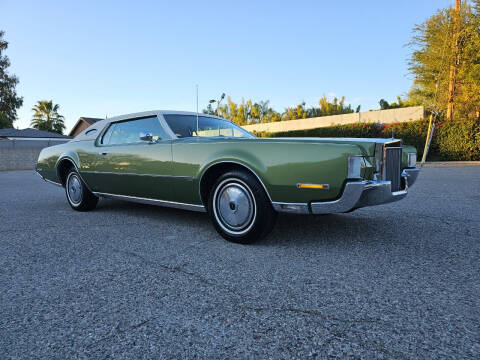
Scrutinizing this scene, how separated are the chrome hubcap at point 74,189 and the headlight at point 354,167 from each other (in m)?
3.99

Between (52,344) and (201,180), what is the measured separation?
2.07 meters

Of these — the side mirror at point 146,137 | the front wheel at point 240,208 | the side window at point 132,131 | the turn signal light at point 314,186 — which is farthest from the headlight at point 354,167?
the side mirror at point 146,137

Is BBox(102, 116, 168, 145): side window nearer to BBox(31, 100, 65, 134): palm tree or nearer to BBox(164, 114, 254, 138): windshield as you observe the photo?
BBox(164, 114, 254, 138): windshield

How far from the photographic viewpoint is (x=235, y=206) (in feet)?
10.6

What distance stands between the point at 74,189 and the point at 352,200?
4194mm

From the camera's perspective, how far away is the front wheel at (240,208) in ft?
10.1

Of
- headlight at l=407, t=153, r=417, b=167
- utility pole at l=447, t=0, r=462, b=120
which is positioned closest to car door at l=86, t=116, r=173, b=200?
headlight at l=407, t=153, r=417, b=167

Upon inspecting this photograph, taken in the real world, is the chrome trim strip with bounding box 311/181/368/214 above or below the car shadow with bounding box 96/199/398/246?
above

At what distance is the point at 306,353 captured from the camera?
1524 mm

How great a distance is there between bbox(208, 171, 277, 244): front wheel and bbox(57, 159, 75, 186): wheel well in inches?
122

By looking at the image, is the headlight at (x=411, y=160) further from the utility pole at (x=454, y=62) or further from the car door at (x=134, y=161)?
the utility pole at (x=454, y=62)

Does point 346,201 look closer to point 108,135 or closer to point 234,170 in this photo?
point 234,170

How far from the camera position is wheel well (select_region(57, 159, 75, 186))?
17.7 feet

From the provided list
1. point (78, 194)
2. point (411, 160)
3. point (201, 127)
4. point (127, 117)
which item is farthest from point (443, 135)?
point (78, 194)
